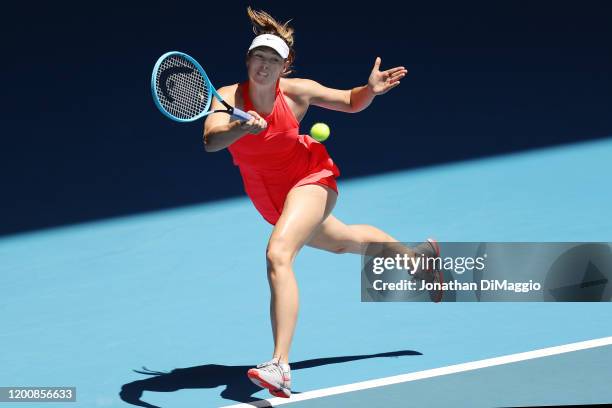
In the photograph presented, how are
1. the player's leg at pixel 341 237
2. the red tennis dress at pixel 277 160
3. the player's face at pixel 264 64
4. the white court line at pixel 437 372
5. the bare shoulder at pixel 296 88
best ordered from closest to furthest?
the white court line at pixel 437 372 → the player's face at pixel 264 64 → the red tennis dress at pixel 277 160 → the bare shoulder at pixel 296 88 → the player's leg at pixel 341 237

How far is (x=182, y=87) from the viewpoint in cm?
627

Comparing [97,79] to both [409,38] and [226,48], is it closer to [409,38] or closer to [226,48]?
[226,48]

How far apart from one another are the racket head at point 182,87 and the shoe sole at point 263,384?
1.26 metres

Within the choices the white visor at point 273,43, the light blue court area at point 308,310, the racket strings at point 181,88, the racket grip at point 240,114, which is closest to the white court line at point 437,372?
the light blue court area at point 308,310

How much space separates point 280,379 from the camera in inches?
225

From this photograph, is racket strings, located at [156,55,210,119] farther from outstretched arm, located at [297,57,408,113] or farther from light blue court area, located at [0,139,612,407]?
light blue court area, located at [0,139,612,407]

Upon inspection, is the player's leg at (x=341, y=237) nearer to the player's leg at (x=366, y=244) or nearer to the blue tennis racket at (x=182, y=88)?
the player's leg at (x=366, y=244)

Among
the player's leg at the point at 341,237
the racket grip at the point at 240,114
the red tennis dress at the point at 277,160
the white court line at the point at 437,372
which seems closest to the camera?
the racket grip at the point at 240,114

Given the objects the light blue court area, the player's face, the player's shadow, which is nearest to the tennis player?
the player's face

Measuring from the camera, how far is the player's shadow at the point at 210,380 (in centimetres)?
605

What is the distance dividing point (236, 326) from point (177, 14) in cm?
564

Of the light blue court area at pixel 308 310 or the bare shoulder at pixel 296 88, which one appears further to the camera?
the bare shoulder at pixel 296 88

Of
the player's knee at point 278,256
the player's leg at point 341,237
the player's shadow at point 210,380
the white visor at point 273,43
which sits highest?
the white visor at point 273,43

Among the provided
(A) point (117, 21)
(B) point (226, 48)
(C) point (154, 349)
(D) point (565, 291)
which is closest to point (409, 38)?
(B) point (226, 48)
